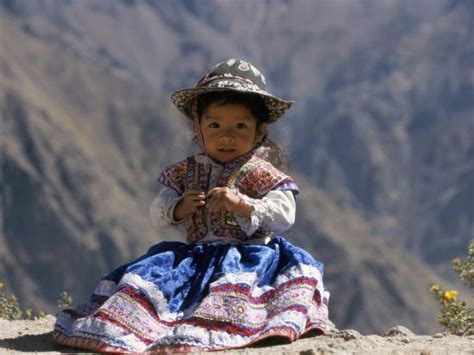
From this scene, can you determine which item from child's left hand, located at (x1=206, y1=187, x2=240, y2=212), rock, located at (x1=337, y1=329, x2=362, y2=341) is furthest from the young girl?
rock, located at (x1=337, y1=329, x2=362, y2=341)

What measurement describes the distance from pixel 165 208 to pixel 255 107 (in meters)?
0.83

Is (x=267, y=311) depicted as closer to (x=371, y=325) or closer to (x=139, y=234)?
(x=139, y=234)

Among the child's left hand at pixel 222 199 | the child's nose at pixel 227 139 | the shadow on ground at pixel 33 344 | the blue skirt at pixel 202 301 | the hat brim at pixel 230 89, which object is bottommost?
the shadow on ground at pixel 33 344

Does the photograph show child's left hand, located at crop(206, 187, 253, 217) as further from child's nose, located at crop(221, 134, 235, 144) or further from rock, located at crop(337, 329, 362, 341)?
rock, located at crop(337, 329, 362, 341)

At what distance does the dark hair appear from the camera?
6.84 m

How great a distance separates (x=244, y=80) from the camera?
22.3 feet

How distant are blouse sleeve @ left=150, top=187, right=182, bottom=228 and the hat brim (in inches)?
21.1

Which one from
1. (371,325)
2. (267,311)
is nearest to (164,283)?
(267,311)

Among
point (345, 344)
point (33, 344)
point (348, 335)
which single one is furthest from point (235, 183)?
point (33, 344)

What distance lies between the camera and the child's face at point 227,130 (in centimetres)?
681

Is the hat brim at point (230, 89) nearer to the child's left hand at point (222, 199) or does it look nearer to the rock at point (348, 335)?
the child's left hand at point (222, 199)

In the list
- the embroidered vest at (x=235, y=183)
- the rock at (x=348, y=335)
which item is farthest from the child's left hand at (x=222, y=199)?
the rock at (x=348, y=335)

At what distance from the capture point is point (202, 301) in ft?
20.5

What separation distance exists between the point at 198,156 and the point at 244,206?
0.61 metres
